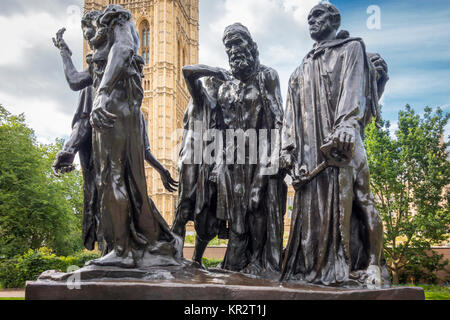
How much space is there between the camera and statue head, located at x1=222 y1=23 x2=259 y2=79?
6.04m

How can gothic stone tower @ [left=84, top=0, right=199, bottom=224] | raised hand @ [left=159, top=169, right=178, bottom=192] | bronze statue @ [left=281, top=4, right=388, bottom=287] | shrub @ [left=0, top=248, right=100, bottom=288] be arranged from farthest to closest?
gothic stone tower @ [left=84, top=0, right=199, bottom=224]
shrub @ [left=0, top=248, right=100, bottom=288]
raised hand @ [left=159, top=169, right=178, bottom=192]
bronze statue @ [left=281, top=4, right=388, bottom=287]

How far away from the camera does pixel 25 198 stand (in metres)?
27.6

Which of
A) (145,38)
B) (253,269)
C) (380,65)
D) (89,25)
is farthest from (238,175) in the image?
(145,38)

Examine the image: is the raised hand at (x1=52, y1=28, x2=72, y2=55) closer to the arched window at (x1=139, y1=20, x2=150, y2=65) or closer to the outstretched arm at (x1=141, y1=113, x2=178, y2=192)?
the outstretched arm at (x1=141, y1=113, x2=178, y2=192)

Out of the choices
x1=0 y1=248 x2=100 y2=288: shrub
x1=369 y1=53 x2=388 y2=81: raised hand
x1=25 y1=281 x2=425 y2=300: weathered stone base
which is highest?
x1=369 y1=53 x2=388 y2=81: raised hand

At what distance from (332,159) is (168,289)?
2210mm

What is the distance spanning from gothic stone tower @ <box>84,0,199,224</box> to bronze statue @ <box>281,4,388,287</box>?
57331 millimetres

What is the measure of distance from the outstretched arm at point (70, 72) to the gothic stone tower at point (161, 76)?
5589cm

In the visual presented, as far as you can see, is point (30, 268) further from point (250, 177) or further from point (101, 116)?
point (101, 116)

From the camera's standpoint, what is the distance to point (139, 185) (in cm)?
507

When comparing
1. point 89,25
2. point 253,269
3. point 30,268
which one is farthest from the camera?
point 30,268

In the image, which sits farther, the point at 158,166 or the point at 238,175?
the point at 158,166

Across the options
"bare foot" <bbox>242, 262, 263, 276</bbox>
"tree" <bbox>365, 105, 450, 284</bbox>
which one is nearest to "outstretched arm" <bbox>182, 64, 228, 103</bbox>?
"bare foot" <bbox>242, 262, 263, 276</bbox>
